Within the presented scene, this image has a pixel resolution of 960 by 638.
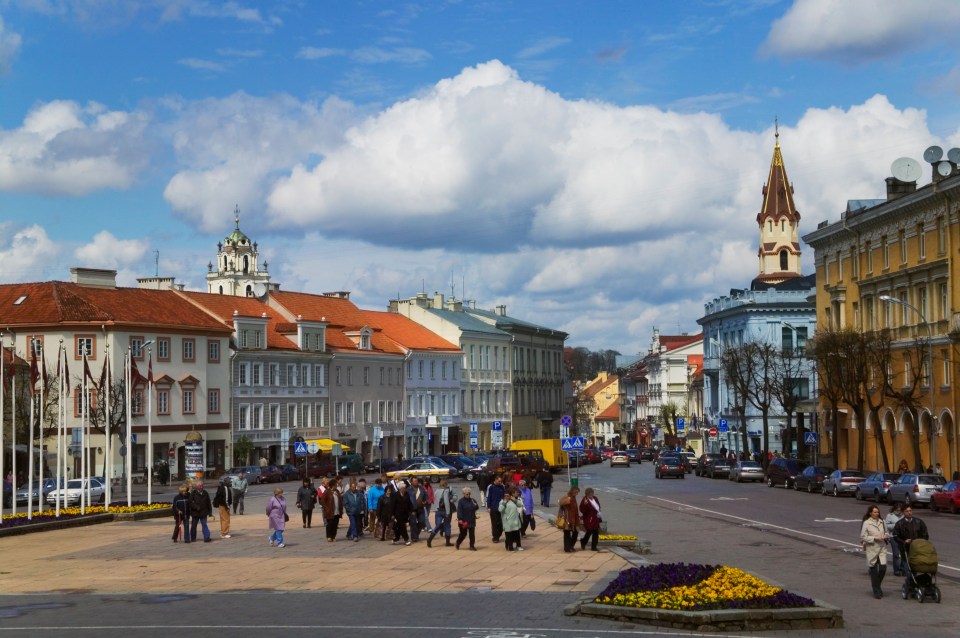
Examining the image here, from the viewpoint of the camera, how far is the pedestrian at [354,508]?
115ft

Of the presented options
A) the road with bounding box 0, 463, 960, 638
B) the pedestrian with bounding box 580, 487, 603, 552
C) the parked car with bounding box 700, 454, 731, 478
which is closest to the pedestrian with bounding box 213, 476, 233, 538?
the road with bounding box 0, 463, 960, 638

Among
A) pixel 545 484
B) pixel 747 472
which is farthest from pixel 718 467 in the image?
pixel 545 484

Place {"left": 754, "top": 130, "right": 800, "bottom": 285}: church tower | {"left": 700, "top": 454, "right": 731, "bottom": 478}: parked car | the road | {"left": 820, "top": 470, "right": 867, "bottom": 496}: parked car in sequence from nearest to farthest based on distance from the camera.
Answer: the road, {"left": 820, "top": 470, "right": 867, "bottom": 496}: parked car, {"left": 700, "top": 454, "right": 731, "bottom": 478}: parked car, {"left": 754, "top": 130, "right": 800, "bottom": 285}: church tower

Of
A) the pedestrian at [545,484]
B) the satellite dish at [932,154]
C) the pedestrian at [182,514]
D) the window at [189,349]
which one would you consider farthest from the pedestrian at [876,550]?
the window at [189,349]

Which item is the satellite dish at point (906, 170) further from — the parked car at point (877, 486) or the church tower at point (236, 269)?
the church tower at point (236, 269)

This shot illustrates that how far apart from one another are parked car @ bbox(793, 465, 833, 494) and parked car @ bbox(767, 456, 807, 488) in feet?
6.93

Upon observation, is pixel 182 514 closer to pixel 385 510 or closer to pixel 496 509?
pixel 385 510

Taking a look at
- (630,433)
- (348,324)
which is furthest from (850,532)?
(630,433)

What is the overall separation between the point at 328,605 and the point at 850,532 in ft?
64.2

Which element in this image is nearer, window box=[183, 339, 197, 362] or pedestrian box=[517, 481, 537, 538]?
pedestrian box=[517, 481, 537, 538]

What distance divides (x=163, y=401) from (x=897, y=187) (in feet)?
144

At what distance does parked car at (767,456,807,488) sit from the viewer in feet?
220

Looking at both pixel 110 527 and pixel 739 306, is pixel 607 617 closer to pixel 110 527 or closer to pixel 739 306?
pixel 110 527

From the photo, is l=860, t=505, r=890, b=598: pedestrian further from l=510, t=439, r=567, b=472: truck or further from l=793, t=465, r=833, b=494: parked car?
l=510, t=439, r=567, b=472: truck
